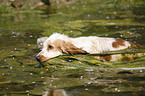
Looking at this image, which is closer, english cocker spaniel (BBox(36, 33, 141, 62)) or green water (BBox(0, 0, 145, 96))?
green water (BBox(0, 0, 145, 96))

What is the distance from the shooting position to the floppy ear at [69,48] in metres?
6.71

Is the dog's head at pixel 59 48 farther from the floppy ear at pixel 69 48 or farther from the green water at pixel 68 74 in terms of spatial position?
the green water at pixel 68 74

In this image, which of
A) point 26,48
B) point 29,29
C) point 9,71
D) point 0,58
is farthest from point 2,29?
point 9,71

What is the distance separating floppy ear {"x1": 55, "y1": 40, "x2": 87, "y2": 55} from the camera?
6.71 metres

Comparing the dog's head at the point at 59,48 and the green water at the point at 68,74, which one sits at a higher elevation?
the dog's head at the point at 59,48

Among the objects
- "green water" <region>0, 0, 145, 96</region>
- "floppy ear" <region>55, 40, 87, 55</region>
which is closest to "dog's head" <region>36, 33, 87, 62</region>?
"floppy ear" <region>55, 40, 87, 55</region>

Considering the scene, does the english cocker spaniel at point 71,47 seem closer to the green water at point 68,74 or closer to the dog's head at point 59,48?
the dog's head at point 59,48

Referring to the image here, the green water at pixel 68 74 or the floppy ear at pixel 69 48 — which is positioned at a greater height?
the floppy ear at pixel 69 48

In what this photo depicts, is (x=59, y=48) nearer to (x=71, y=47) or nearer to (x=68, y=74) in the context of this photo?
(x=71, y=47)

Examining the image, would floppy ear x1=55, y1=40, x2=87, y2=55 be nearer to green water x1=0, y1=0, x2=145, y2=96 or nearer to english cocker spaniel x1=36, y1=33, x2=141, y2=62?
english cocker spaniel x1=36, y1=33, x2=141, y2=62

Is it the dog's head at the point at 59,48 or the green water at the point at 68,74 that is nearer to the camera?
the green water at the point at 68,74

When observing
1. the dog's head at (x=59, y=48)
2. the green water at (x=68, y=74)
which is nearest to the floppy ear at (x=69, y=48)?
the dog's head at (x=59, y=48)

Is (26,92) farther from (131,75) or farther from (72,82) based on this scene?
(131,75)

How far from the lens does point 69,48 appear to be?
22.1ft
